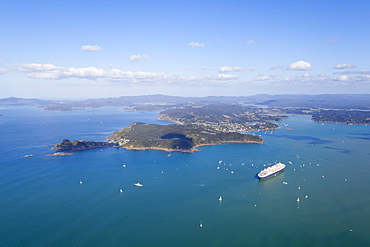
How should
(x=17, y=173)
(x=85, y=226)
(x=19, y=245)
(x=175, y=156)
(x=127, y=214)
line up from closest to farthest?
1. (x=19, y=245)
2. (x=85, y=226)
3. (x=127, y=214)
4. (x=17, y=173)
5. (x=175, y=156)

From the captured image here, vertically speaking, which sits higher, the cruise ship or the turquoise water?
the cruise ship

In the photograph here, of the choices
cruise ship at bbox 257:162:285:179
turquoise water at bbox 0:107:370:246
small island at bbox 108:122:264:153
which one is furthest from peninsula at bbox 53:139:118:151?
cruise ship at bbox 257:162:285:179

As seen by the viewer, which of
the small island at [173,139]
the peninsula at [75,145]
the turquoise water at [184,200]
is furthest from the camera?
the small island at [173,139]

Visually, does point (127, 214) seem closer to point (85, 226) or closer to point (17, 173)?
point (85, 226)

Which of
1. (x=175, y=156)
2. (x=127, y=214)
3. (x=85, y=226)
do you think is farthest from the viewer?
(x=175, y=156)

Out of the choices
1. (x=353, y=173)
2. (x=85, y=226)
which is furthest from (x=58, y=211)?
(x=353, y=173)

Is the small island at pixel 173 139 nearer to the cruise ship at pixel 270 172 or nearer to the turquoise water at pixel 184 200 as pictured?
the turquoise water at pixel 184 200

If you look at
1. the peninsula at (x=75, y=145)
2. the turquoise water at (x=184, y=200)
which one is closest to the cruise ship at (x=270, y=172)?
the turquoise water at (x=184, y=200)

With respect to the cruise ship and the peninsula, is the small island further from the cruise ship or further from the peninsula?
the cruise ship
